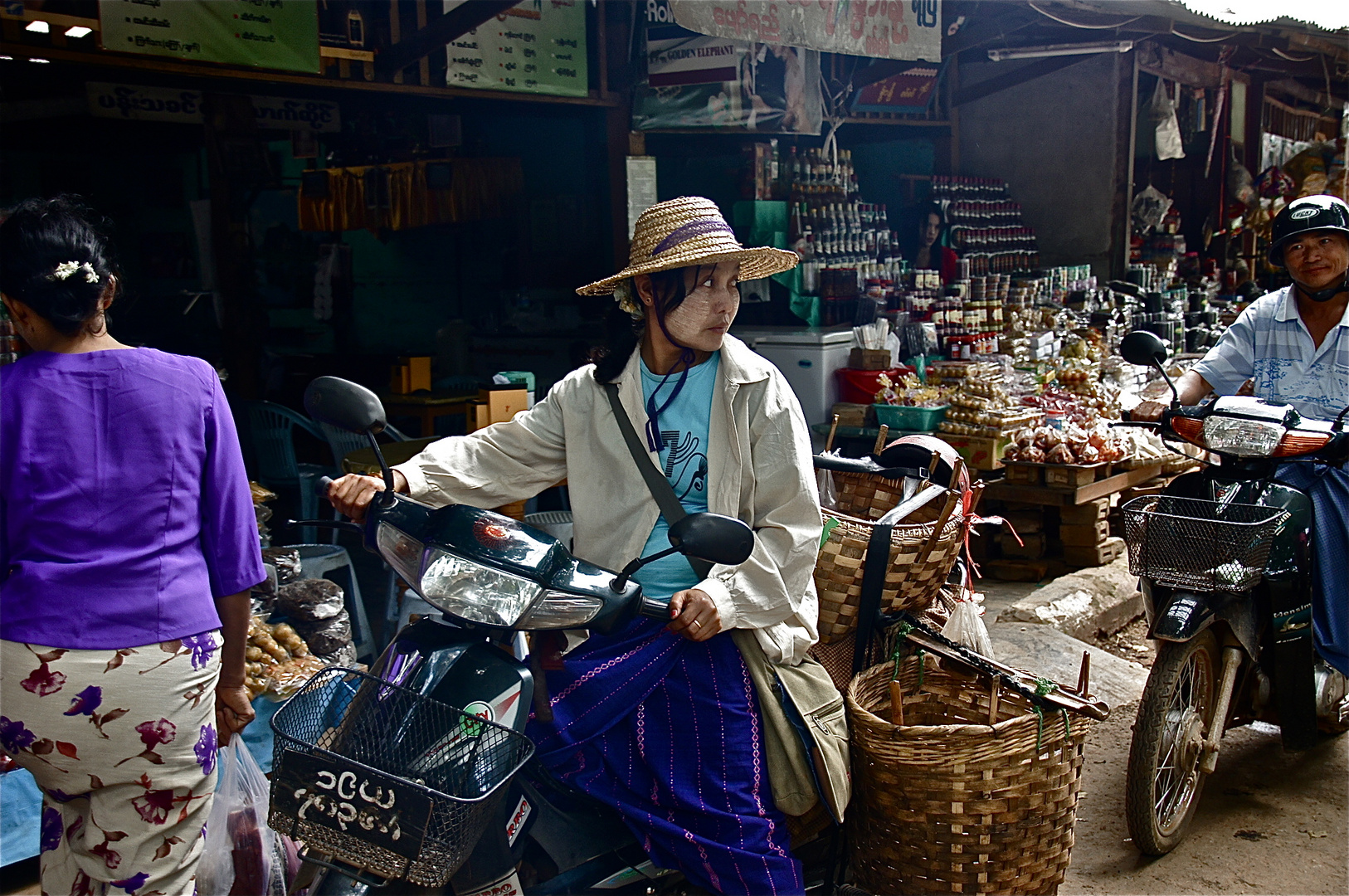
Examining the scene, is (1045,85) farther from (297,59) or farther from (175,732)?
(175,732)

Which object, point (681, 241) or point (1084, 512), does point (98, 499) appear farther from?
point (1084, 512)

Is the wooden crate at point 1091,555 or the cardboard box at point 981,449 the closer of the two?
the wooden crate at point 1091,555

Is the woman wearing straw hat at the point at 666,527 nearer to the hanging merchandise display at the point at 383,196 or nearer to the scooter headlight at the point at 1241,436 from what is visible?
the scooter headlight at the point at 1241,436

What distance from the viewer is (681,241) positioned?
7.96ft

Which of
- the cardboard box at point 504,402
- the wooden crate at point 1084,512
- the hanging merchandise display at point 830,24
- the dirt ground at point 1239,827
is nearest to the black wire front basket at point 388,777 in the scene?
the dirt ground at point 1239,827

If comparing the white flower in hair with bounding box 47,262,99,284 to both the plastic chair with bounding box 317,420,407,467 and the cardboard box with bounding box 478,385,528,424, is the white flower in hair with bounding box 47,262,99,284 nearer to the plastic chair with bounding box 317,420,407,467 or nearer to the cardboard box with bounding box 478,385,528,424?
the cardboard box with bounding box 478,385,528,424

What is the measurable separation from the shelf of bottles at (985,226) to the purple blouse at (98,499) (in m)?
8.26

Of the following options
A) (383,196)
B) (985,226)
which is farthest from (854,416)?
(383,196)

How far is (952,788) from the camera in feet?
7.90

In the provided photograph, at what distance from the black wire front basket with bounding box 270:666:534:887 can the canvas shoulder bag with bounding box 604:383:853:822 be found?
0.63 m

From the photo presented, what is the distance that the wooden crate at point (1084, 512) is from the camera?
629 cm

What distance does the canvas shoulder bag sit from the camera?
2320 millimetres

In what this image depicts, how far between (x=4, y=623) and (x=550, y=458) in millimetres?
1195

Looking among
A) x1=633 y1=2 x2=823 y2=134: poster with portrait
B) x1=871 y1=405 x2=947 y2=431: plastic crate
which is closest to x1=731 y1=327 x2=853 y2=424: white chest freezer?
x1=871 y1=405 x2=947 y2=431: plastic crate
